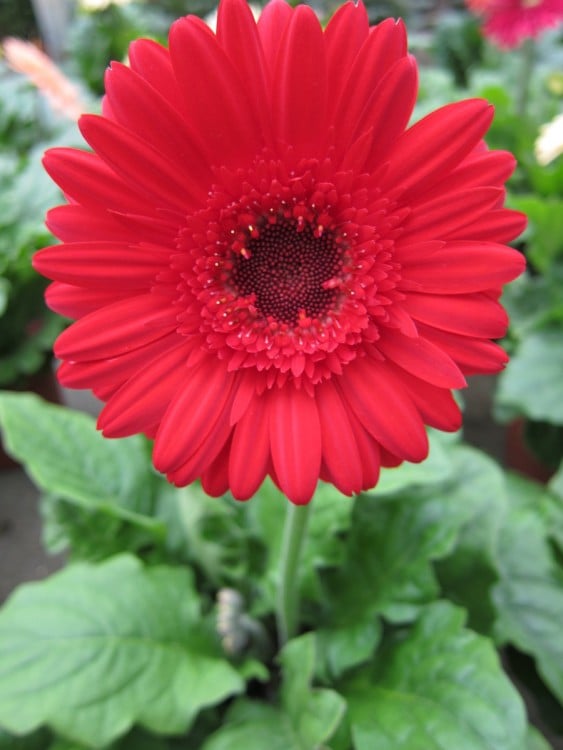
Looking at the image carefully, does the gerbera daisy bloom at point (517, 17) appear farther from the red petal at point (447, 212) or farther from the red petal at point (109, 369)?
the red petal at point (109, 369)

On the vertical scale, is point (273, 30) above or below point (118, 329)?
above

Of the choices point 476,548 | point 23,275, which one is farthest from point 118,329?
point 23,275

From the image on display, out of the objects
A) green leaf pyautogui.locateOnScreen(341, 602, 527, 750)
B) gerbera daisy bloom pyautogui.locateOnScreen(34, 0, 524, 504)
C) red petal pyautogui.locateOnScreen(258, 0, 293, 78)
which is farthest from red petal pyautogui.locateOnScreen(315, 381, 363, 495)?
green leaf pyautogui.locateOnScreen(341, 602, 527, 750)

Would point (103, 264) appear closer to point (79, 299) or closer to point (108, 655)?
point (79, 299)

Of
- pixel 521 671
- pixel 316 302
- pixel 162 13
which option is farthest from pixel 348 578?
pixel 162 13

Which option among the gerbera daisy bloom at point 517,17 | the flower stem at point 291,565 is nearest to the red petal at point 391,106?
the flower stem at point 291,565

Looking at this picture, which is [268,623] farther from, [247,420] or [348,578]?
[247,420]
